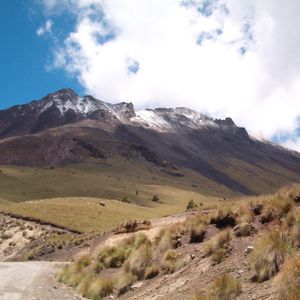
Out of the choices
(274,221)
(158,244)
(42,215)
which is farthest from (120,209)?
(274,221)

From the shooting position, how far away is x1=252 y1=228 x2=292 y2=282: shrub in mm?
13375

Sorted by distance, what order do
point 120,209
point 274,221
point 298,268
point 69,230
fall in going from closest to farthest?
1. point 298,268
2. point 274,221
3. point 69,230
4. point 120,209

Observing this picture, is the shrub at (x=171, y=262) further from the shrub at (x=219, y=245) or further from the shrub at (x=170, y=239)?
the shrub at (x=219, y=245)

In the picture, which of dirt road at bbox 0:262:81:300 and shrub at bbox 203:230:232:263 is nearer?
shrub at bbox 203:230:232:263

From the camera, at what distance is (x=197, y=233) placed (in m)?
22.6

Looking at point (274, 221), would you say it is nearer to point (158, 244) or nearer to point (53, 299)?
point (158, 244)

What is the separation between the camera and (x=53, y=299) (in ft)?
68.8

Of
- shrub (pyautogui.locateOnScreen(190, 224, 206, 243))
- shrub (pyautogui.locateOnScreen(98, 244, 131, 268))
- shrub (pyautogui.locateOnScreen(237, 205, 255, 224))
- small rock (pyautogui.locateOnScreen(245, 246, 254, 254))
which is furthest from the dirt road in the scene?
small rock (pyautogui.locateOnScreen(245, 246, 254, 254))

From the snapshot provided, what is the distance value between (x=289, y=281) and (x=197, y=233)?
11420 mm

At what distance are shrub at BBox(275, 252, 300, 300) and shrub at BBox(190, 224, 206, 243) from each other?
A: 34.3ft

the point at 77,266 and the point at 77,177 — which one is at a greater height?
the point at 77,177

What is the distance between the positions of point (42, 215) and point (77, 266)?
43204mm

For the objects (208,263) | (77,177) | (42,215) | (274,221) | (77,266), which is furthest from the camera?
(77,177)

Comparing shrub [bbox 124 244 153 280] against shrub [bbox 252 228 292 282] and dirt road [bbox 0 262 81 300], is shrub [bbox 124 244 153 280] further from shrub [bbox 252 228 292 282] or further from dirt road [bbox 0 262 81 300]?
shrub [bbox 252 228 292 282]
